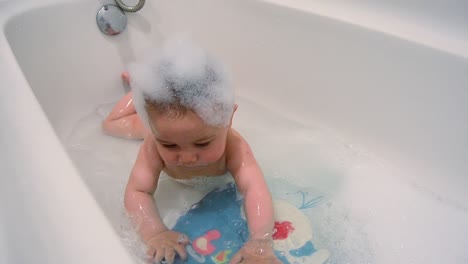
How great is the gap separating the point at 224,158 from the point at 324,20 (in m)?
0.44

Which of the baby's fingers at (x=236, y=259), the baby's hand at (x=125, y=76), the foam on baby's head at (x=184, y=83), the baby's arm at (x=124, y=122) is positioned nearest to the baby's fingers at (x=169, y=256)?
the baby's fingers at (x=236, y=259)

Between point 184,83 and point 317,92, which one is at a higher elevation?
point 184,83

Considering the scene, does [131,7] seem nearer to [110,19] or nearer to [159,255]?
[110,19]

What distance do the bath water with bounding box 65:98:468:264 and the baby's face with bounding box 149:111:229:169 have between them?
20 centimetres

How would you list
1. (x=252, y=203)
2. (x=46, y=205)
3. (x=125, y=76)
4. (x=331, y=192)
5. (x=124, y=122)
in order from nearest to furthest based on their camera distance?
(x=46, y=205), (x=252, y=203), (x=331, y=192), (x=124, y=122), (x=125, y=76)

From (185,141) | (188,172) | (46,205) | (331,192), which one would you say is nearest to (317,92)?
(331,192)

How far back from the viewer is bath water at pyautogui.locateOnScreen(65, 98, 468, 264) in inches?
34.7

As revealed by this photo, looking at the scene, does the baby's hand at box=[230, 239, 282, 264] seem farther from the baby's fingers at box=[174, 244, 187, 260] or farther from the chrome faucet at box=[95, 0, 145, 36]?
the chrome faucet at box=[95, 0, 145, 36]

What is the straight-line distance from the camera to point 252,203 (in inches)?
33.1

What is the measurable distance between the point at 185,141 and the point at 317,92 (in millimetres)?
564

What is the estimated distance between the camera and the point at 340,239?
875 mm

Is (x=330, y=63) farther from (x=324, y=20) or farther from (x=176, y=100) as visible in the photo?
(x=176, y=100)

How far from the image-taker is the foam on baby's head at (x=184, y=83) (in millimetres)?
704

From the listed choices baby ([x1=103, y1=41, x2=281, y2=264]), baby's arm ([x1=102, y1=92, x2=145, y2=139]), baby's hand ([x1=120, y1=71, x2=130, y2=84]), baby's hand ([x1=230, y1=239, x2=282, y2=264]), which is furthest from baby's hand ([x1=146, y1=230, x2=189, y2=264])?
baby's hand ([x1=120, y1=71, x2=130, y2=84])
